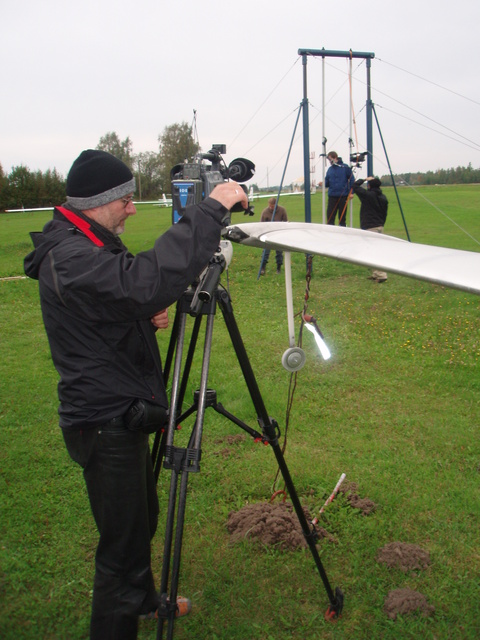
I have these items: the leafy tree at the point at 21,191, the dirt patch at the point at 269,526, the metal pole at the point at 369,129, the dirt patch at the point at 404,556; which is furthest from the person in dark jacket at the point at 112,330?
the leafy tree at the point at 21,191

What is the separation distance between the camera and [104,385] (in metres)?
2.05

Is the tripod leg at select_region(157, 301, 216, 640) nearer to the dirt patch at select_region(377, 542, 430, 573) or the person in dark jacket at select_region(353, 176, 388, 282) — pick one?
the dirt patch at select_region(377, 542, 430, 573)

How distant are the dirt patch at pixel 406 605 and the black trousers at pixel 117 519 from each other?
54.2 inches

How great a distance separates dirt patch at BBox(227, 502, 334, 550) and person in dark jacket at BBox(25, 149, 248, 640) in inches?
45.9

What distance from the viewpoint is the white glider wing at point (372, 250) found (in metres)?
1.87

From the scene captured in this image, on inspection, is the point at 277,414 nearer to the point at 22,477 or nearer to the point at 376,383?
the point at 376,383

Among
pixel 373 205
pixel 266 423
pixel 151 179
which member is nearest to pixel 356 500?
pixel 266 423

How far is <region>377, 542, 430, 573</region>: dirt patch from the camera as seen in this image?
10.3 ft

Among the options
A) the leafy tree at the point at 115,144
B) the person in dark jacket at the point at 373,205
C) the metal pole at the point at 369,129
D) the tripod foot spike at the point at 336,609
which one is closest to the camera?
the tripod foot spike at the point at 336,609

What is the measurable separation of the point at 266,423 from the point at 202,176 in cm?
119

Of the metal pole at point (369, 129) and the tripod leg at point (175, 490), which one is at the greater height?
the metal pole at point (369, 129)

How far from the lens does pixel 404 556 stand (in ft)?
10.4

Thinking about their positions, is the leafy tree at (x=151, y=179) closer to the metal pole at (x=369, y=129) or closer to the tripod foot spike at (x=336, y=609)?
the metal pole at (x=369, y=129)

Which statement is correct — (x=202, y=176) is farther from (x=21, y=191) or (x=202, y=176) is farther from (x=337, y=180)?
(x=21, y=191)
